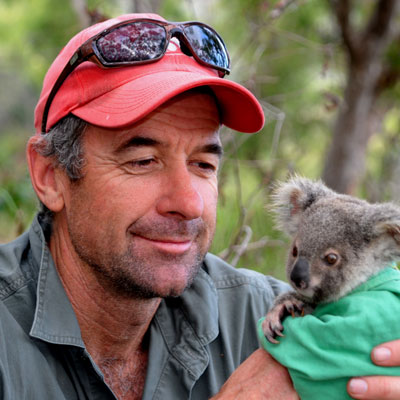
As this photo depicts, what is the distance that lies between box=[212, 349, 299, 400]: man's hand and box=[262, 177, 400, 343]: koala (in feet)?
0.42

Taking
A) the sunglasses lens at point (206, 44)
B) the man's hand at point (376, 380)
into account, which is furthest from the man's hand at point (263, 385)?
the sunglasses lens at point (206, 44)

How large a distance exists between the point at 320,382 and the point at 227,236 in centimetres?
189

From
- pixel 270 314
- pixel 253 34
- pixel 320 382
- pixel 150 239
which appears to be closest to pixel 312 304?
pixel 270 314

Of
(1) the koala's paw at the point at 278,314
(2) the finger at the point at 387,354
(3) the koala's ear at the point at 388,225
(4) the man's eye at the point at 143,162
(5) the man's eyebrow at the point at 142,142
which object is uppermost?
(5) the man's eyebrow at the point at 142,142

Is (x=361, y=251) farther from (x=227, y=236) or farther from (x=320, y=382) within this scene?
(x=227, y=236)

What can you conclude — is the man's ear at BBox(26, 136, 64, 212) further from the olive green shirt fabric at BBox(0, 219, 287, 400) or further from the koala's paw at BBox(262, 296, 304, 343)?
the koala's paw at BBox(262, 296, 304, 343)

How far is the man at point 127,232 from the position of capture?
5.83 ft

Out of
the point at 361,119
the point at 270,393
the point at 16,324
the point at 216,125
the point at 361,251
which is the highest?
the point at 216,125

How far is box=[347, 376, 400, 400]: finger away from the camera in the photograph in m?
1.59

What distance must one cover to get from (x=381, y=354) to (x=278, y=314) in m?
0.36

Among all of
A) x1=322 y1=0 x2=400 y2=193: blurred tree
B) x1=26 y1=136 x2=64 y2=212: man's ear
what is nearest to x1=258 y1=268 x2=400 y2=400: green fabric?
x1=26 y1=136 x2=64 y2=212: man's ear

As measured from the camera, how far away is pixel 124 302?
198 cm

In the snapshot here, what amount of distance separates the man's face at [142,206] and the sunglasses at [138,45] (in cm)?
22

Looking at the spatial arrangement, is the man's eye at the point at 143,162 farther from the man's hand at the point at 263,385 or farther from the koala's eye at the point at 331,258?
the man's hand at the point at 263,385
